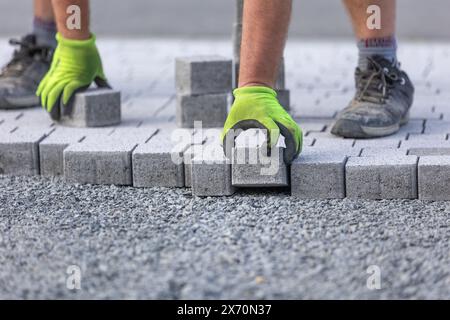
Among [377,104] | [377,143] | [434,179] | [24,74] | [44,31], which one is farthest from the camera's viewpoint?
[44,31]

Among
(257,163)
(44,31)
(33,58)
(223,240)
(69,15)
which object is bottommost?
(223,240)

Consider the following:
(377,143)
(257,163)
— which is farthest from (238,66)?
(257,163)

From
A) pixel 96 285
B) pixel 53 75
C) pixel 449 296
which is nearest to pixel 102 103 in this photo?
pixel 53 75

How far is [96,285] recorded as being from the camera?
2816 mm

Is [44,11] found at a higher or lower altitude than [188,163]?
higher

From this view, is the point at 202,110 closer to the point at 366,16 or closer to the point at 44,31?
the point at 366,16

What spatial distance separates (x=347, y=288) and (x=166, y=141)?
57.4 inches

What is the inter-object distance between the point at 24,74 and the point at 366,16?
5.52 feet

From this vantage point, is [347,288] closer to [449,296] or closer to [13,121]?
[449,296]

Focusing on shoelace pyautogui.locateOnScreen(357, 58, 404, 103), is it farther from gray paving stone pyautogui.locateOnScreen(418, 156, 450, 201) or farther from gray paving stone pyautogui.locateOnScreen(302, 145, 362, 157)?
gray paving stone pyautogui.locateOnScreen(418, 156, 450, 201)

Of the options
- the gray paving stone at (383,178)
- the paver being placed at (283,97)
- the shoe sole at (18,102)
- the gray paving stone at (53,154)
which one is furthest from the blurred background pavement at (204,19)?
the gray paving stone at (383,178)

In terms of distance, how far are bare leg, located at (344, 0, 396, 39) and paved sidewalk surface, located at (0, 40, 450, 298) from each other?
0.40 m

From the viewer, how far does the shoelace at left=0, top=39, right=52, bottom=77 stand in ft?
16.7

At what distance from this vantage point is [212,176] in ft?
12.2
